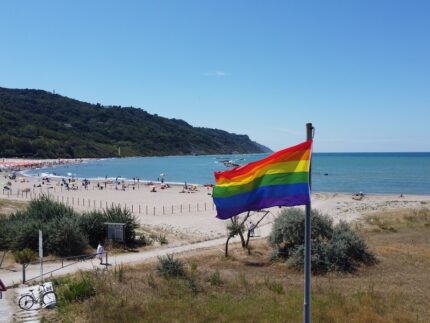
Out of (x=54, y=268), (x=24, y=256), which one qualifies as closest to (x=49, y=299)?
(x=54, y=268)

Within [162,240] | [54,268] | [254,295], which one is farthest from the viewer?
[162,240]

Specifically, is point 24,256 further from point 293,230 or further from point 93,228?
point 293,230

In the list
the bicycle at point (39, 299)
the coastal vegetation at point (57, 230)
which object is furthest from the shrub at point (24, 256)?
the bicycle at point (39, 299)

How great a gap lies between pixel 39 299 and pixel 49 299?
0.31 meters

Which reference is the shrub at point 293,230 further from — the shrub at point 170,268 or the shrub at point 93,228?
the shrub at point 93,228

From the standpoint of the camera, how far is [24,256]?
1788 centimetres

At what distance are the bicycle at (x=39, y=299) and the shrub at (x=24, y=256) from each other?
7055mm

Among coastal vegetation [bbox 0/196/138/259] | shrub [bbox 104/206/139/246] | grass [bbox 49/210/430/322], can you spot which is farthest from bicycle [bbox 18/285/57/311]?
shrub [bbox 104/206/139/246]

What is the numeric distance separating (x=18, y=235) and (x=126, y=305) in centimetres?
1151

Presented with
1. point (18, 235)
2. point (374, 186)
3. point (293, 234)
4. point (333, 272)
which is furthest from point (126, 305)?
point (374, 186)

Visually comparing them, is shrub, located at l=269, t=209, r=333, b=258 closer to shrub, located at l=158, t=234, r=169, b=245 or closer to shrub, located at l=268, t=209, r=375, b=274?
shrub, located at l=268, t=209, r=375, b=274

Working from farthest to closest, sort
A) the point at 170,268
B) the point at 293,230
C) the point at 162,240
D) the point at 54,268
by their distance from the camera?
the point at 162,240 < the point at 293,230 < the point at 54,268 < the point at 170,268

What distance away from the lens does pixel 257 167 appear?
646cm

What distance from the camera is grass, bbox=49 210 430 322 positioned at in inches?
376
